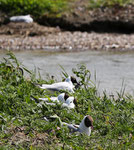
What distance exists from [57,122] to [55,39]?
28.4 ft

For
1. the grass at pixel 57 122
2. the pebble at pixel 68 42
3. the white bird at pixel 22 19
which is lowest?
the grass at pixel 57 122

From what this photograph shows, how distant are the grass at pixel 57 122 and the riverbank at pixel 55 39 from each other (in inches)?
268

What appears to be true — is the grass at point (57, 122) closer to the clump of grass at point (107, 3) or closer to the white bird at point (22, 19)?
the white bird at point (22, 19)

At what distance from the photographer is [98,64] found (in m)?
9.45

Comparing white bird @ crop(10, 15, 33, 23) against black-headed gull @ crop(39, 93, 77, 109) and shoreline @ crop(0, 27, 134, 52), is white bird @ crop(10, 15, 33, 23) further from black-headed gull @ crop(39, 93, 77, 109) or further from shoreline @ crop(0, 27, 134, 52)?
black-headed gull @ crop(39, 93, 77, 109)

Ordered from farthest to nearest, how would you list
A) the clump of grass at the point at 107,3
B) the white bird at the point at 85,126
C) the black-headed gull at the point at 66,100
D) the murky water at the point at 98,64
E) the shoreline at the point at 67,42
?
the clump of grass at the point at 107,3 < the shoreline at the point at 67,42 < the murky water at the point at 98,64 < the black-headed gull at the point at 66,100 < the white bird at the point at 85,126

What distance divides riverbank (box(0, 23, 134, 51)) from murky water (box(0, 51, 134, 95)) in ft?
2.43

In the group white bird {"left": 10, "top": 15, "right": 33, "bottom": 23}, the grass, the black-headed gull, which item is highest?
white bird {"left": 10, "top": 15, "right": 33, "bottom": 23}

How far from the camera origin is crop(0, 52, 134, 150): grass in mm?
3838

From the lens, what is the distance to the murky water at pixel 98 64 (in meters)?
7.23

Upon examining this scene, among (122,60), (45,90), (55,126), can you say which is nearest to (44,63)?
(122,60)

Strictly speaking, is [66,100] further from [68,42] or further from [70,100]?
[68,42]

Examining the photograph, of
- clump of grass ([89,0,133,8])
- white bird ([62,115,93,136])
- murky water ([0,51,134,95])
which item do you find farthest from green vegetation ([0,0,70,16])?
white bird ([62,115,93,136])

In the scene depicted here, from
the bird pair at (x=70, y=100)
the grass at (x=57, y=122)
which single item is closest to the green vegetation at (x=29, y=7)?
the bird pair at (x=70, y=100)
